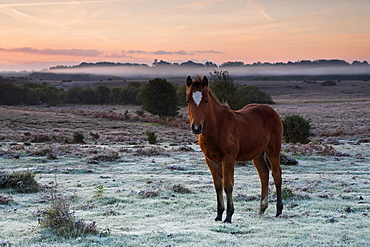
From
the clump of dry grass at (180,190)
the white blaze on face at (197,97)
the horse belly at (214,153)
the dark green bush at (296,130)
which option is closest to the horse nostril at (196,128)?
the white blaze on face at (197,97)

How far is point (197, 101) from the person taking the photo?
8.50 meters

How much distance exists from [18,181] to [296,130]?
2977 centimetres

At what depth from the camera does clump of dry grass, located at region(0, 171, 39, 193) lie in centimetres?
1401

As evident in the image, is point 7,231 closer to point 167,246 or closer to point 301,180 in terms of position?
point 167,246

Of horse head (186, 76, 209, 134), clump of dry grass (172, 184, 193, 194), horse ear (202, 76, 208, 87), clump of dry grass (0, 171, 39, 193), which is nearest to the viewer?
horse head (186, 76, 209, 134)

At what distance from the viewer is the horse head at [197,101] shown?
325 inches

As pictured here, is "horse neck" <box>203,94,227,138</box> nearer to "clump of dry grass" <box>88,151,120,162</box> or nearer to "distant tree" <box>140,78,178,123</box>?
"clump of dry grass" <box>88,151,120,162</box>

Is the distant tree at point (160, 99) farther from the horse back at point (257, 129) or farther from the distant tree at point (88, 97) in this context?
the distant tree at point (88, 97)

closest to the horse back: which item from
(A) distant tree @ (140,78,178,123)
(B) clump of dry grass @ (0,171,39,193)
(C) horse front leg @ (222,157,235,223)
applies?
(C) horse front leg @ (222,157,235,223)

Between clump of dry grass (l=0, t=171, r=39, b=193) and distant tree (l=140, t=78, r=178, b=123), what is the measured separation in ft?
176

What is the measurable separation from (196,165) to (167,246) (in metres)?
15.7

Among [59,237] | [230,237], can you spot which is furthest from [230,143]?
[59,237]

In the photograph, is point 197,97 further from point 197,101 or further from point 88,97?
point 88,97

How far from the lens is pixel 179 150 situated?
2995 centimetres
